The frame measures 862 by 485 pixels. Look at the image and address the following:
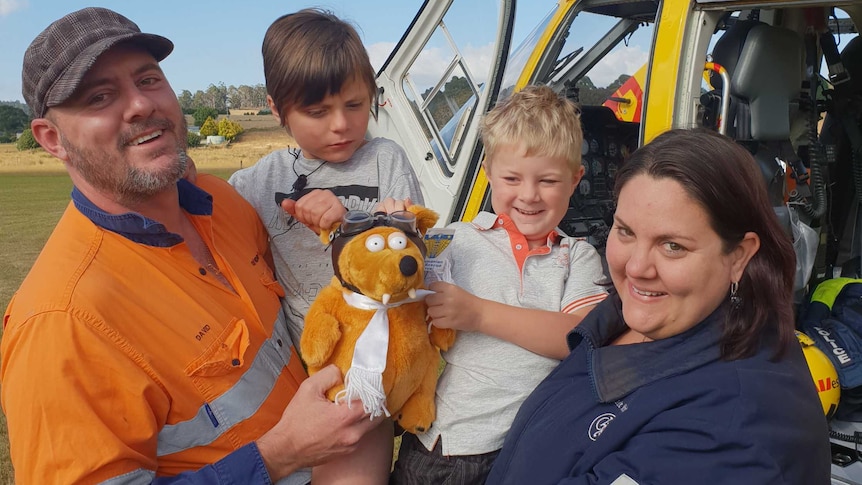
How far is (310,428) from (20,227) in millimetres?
13735

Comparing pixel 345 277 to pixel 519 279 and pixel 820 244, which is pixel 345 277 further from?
pixel 820 244

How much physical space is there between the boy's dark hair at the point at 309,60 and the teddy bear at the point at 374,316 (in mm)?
512

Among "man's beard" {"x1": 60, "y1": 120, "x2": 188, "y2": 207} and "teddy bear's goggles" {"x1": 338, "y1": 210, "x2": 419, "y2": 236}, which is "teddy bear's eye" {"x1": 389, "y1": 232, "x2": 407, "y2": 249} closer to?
"teddy bear's goggles" {"x1": 338, "y1": 210, "x2": 419, "y2": 236}

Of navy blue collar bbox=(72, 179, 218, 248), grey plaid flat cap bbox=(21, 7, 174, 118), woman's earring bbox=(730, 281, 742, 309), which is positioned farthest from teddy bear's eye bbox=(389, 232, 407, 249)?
grey plaid flat cap bbox=(21, 7, 174, 118)

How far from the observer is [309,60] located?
1.84m

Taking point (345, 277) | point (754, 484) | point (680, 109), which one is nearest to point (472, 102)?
point (680, 109)

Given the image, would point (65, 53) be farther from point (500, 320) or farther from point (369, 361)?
point (500, 320)


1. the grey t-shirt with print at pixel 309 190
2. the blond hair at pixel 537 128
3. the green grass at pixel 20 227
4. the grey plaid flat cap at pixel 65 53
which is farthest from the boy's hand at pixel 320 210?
the green grass at pixel 20 227

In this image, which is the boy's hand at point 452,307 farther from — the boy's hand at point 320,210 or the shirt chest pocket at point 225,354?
the shirt chest pocket at point 225,354

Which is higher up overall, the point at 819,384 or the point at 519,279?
the point at 519,279

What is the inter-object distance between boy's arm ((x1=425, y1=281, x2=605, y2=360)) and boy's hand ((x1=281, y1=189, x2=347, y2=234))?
Answer: 13.5 inches

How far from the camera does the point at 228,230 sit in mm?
1921

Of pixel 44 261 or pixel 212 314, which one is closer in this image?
pixel 44 261

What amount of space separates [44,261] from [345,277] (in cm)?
73
